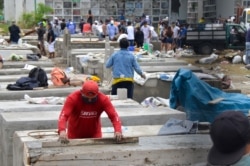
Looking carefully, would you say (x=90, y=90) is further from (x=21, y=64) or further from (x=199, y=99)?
(x=21, y=64)

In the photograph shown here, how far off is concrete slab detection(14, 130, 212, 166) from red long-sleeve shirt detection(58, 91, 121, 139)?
1.12 ft

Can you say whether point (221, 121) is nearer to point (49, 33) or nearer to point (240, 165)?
point (240, 165)

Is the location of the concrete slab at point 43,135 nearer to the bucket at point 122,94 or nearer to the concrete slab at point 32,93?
the bucket at point 122,94

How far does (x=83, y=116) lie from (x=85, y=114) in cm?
5

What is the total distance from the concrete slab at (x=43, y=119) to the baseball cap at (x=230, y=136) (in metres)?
5.38

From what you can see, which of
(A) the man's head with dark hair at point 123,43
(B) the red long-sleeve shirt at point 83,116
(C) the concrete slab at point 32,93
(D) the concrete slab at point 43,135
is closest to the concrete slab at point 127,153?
(D) the concrete slab at point 43,135

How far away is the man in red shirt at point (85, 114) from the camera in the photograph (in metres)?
6.66

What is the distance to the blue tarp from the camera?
867 cm

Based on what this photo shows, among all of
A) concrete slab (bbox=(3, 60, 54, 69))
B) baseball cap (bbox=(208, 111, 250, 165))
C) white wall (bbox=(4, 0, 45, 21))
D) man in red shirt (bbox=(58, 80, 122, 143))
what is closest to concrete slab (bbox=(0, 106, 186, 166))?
man in red shirt (bbox=(58, 80, 122, 143))

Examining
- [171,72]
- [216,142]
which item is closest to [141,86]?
Result: [171,72]

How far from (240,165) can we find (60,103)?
7.19 metres

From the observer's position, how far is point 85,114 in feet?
22.7

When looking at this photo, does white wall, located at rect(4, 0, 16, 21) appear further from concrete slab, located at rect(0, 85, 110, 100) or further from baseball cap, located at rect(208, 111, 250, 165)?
baseball cap, located at rect(208, 111, 250, 165)

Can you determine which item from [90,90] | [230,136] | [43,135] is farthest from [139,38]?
[230,136]
